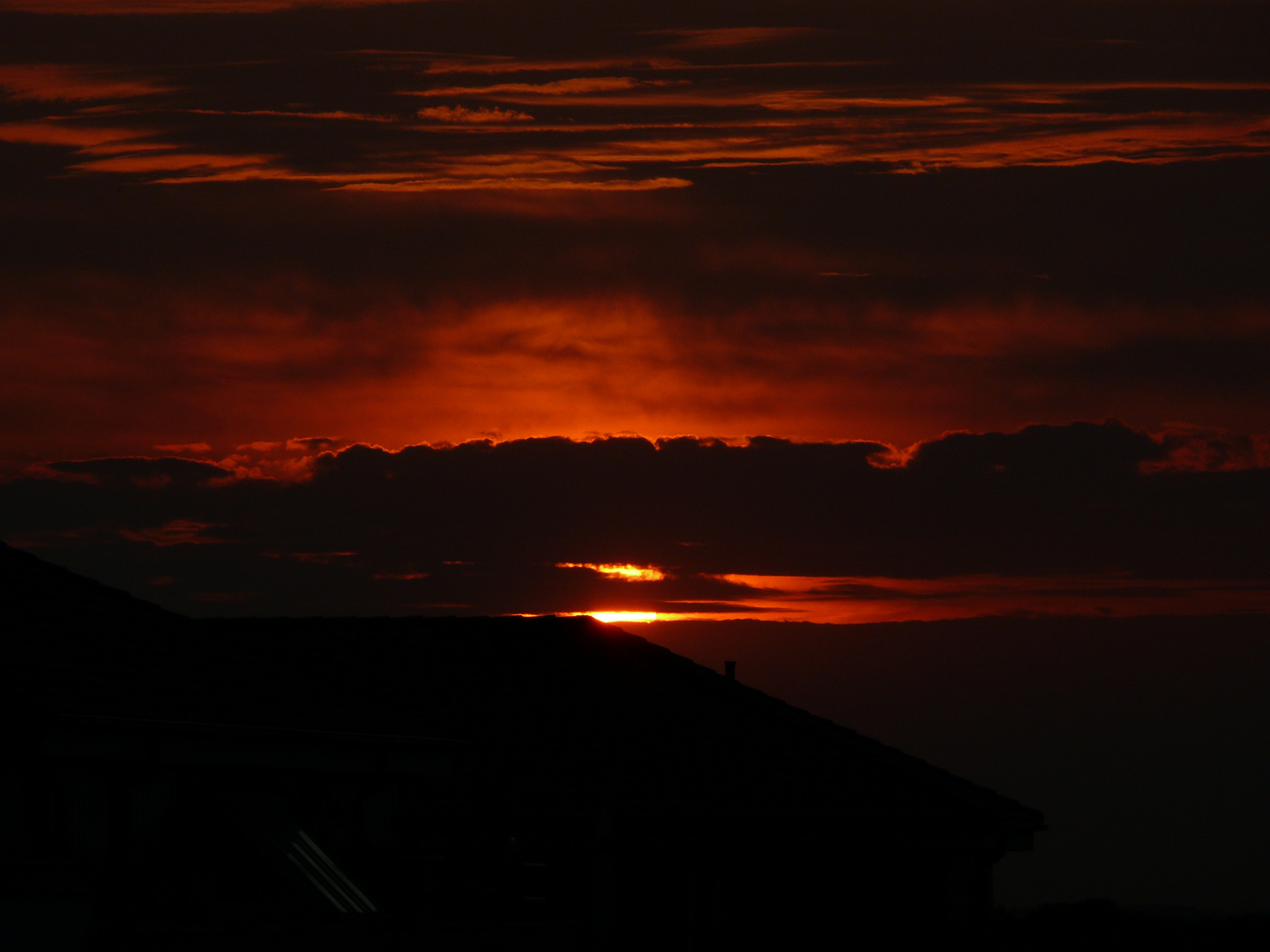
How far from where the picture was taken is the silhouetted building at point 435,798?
42.2 feet

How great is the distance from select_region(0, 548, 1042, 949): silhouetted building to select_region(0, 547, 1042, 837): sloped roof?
0.15ft

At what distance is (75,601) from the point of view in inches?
653

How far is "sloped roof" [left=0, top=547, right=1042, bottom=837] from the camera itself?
15.5 m

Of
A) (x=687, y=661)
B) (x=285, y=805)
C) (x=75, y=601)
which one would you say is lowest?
(x=285, y=805)

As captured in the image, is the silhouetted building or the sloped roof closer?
the silhouetted building

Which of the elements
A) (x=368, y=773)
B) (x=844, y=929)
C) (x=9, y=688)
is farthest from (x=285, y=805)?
(x=844, y=929)

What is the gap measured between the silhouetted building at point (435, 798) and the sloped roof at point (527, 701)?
5 centimetres

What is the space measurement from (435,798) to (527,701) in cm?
284

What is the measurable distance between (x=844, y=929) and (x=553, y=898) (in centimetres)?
383

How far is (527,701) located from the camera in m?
26.3

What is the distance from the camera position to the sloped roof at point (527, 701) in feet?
50.8

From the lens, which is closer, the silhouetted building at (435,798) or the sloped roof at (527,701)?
the silhouetted building at (435,798)

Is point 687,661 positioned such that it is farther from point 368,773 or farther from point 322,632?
point 368,773

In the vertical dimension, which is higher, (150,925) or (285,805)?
(285,805)
